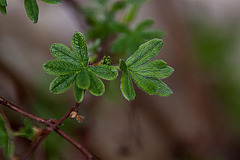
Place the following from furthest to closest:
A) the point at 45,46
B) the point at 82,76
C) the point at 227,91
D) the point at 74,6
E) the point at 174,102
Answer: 1. the point at 174,102
2. the point at 45,46
3. the point at 227,91
4. the point at 74,6
5. the point at 82,76

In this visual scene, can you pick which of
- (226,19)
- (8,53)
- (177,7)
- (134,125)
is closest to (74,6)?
(8,53)

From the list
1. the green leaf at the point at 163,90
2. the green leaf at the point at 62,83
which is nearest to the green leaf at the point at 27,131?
the green leaf at the point at 62,83

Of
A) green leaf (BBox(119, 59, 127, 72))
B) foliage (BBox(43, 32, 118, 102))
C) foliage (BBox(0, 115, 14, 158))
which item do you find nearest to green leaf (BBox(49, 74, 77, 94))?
foliage (BBox(43, 32, 118, 102))

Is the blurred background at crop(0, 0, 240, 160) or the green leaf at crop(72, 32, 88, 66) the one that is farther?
the blurred background at crop(0, 0, 240, 160)

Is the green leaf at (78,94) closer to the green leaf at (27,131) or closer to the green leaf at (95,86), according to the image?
the green leaf at (95,86)

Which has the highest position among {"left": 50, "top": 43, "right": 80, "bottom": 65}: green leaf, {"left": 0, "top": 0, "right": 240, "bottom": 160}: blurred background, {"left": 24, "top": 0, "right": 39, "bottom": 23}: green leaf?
{"left": 24, "top": 0, "right": 39, "bottom": 23}: green leaf

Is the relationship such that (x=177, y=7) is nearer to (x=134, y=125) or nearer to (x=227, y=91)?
(x=227, y=91)

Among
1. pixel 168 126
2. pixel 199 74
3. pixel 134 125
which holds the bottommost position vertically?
pixel 168 126

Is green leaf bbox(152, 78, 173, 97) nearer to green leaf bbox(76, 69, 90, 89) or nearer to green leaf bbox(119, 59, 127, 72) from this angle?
green leaf bbox(119, 59, 127, 72)
